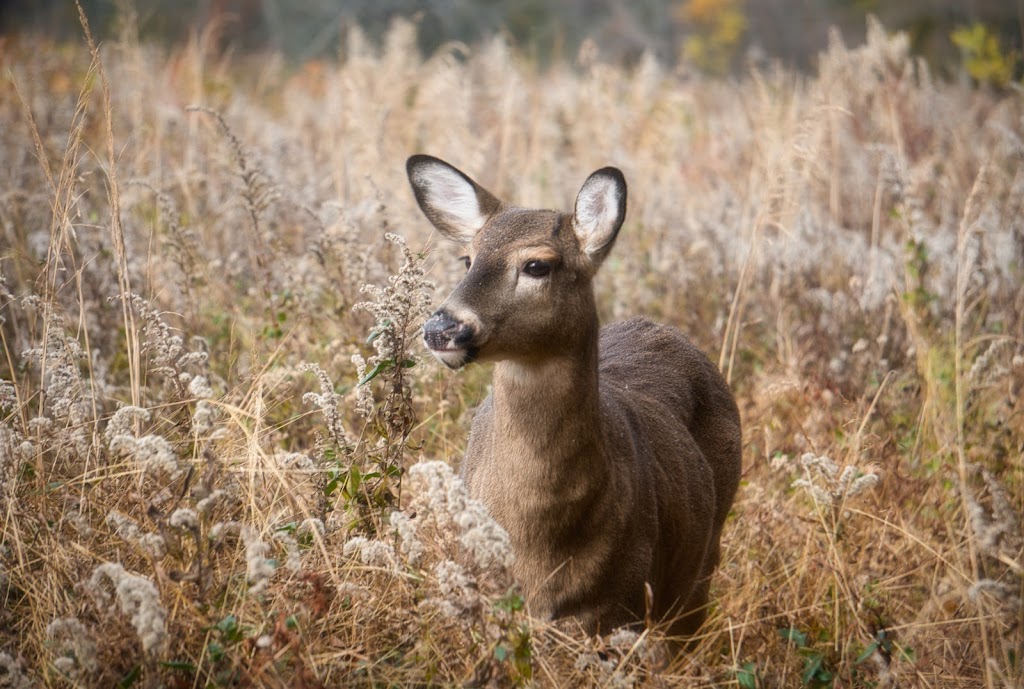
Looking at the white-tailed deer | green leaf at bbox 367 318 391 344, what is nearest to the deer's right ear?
the white-tailed deer

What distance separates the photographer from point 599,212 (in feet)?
11.8

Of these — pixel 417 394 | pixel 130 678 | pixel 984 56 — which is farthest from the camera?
pixel 984 56

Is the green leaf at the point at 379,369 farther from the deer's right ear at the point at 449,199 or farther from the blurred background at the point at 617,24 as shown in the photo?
the blurred background at the point at 617,24

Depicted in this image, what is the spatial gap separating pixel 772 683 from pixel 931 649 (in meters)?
0.55

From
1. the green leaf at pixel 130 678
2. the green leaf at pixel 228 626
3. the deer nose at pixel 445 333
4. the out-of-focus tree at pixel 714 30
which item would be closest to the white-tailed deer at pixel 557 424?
the deer nose at pixel 445 333

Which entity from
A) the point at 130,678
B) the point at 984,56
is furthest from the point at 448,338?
the point at 984,56

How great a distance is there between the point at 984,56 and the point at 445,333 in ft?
33.2

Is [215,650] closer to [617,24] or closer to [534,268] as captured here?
[534,268]

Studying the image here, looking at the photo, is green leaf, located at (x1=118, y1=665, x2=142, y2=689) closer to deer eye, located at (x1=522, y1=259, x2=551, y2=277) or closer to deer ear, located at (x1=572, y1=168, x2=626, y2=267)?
deer eye, located at (x1=522, y1=259, x2=551, y2=277)

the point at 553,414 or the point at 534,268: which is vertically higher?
the point at 534,268

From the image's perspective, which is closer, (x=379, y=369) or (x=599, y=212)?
(x=379, y=369)

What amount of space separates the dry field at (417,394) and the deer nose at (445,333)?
20 centimetres

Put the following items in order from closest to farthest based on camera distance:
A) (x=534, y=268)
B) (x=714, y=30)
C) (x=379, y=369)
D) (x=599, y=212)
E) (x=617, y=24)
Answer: (x=379, y=369), (x=534, y=268), (x=599, y=212), (x=617, y=24), (x=714, y=30)

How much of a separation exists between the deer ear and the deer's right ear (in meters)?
0.38
